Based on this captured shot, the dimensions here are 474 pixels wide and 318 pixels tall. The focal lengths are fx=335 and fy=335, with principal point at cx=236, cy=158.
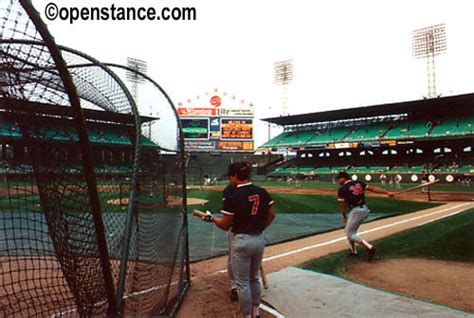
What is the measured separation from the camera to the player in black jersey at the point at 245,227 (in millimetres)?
3580

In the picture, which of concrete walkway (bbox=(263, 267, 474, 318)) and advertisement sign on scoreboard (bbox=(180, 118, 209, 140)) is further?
advertisement sign on scoreboard (bbox=(180, 118, 209, 140))

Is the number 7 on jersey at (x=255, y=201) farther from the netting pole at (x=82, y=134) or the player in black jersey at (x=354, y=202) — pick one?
the player in black jersey at (x=354, y=202)

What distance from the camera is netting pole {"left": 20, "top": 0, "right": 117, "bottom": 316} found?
164 cm

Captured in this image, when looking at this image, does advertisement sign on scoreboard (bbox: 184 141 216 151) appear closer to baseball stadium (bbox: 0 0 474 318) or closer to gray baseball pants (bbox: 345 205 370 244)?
baseball stadium (bbox: 0 0 474 318)

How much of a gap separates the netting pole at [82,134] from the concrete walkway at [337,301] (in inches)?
103

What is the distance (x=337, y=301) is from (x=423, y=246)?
4432mm

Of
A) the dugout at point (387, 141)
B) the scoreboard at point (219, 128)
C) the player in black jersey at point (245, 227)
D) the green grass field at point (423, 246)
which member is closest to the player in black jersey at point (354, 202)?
the green grass field at point (423, 246)

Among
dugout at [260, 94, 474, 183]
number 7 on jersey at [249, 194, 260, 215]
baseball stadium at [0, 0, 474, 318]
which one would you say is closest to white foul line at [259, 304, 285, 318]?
baseball stadium at [0, 0, 474, 318]

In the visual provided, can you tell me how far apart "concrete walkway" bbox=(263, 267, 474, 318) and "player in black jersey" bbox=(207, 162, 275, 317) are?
2.83ft

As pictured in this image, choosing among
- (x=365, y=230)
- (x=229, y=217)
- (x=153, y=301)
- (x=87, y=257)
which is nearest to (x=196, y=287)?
(x=153, y=301)

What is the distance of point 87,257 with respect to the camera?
98.8 inches

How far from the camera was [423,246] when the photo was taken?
7672mm

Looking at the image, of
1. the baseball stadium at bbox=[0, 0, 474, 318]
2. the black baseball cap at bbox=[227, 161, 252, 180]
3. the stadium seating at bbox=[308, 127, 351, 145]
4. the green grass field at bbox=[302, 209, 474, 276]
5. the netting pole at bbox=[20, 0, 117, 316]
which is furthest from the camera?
the stadium seating at bbox=[308, 127, 351, 145]

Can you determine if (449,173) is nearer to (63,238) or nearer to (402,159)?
(402,159)
